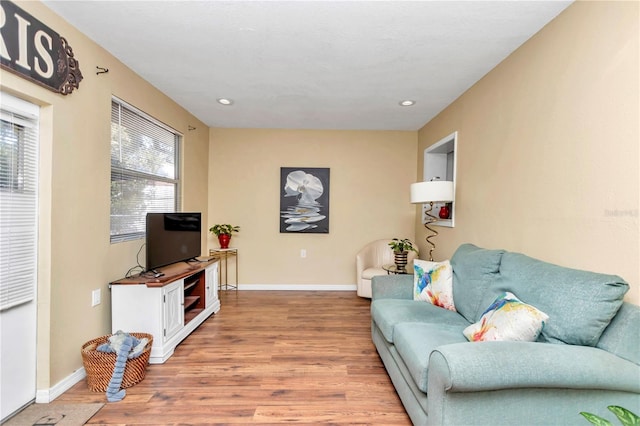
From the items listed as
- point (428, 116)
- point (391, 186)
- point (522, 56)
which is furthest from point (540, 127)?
point (391, 186)

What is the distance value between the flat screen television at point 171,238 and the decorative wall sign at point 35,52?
111 centimetres

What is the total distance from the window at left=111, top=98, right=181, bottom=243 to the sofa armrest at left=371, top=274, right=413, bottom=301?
2321mm

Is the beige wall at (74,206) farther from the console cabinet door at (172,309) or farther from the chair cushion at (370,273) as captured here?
the chair cushion at (370,273)

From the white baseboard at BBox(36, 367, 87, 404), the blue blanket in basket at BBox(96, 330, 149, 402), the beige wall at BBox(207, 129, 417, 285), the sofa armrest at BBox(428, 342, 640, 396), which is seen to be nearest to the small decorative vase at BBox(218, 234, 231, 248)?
the beige wall at BBox(207, 129, 417, 285)

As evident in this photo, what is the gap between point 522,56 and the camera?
2.23 metres

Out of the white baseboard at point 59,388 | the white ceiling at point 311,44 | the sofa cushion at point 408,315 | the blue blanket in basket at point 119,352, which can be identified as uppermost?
the white ceiling at point 311,44

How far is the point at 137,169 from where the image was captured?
117 inches

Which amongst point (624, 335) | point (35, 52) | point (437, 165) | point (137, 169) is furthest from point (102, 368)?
point (437, 165)

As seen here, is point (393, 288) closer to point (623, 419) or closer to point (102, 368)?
point (623, 419)

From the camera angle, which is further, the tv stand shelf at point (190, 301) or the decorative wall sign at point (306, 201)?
the decorative wall sign at point (306, 201)

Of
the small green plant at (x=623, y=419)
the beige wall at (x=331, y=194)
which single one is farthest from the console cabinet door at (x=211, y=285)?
the small green plant at (x=623, y=419)

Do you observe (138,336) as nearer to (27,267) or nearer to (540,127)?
(27,267)

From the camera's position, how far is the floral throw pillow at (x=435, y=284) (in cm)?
242

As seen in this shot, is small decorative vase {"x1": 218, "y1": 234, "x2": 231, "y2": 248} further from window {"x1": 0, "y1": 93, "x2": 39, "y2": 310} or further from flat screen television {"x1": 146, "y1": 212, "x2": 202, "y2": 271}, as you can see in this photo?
window {"x1": 0, "y1": 93, "x2": 39, "y2": 310}
